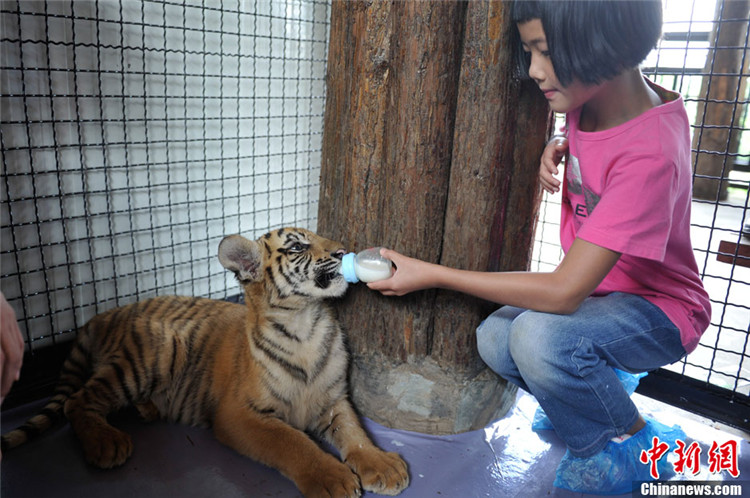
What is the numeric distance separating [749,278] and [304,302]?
376 cm

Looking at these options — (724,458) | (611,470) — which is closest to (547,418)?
(611,470)

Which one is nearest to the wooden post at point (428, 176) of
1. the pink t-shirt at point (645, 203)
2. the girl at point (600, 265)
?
the girl at point (600, 265)

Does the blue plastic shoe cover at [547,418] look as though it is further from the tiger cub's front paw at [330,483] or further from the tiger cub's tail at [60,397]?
the tiger cub's tail at [60,397]

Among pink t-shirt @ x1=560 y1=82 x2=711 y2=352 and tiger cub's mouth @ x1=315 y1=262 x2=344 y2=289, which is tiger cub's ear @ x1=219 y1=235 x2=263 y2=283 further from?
pink t-shirt @ x1=560 y1=82 x2=711 y2=352

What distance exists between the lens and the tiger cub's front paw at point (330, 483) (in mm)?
1670

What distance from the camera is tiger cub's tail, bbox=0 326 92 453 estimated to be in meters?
1.90

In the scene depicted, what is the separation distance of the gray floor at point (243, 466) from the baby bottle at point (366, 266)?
24.7 inches

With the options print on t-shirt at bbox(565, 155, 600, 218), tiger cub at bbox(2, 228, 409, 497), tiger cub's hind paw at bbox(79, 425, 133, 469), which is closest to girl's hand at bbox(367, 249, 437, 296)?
tiger cub at bbox(2, 228, 409, 497)

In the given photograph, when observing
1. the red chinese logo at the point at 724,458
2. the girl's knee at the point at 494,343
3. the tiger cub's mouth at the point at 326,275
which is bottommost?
the red chinese logo at the point at 724,458

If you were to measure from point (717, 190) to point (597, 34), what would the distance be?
3.71 m

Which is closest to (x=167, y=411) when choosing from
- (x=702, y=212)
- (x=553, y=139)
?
(x=553, y=139)

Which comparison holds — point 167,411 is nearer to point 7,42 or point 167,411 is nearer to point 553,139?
point 7,42

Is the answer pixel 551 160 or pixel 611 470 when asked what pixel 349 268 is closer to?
pixel 551 160

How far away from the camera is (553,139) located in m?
1.90
